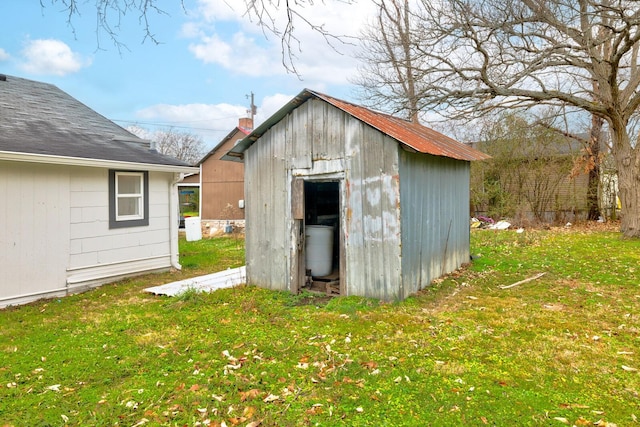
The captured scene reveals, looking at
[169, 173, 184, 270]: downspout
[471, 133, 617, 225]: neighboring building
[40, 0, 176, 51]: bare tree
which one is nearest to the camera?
[40, 0, 176, 51]: bare tree

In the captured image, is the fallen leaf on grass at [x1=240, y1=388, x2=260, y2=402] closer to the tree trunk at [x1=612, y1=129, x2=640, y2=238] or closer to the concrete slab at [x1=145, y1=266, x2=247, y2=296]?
the concrete slab at [x1=145, y1=266, x2=247, y2=296]

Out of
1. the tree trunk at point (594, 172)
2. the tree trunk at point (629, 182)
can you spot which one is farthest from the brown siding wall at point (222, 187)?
the tree trunk at point (594, 172)

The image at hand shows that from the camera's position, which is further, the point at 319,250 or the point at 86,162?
the point at 319,250

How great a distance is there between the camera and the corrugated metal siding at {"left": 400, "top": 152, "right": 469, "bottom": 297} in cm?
593

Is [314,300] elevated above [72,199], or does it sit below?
below

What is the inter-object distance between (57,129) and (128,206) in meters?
2.01

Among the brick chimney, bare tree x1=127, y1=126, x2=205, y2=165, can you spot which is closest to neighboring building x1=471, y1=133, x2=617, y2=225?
the brick chimney

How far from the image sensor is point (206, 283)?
7.45 metres

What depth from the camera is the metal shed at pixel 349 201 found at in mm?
5805

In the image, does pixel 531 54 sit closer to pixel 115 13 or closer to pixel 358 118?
pixel 358 118

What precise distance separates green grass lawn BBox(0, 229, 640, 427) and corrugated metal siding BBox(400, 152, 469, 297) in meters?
0.44

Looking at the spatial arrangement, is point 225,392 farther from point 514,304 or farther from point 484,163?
point 484,163

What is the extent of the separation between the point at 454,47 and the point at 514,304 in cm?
606

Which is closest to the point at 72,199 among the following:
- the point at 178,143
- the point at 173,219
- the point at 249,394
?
the point at 173,219
